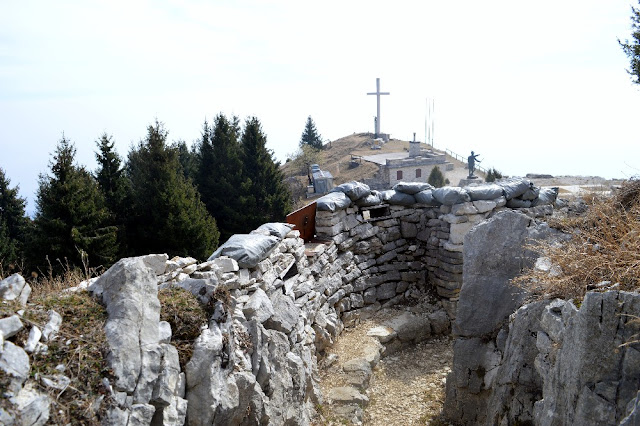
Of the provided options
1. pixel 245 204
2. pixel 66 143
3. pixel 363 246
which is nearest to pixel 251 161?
pixel 245 204

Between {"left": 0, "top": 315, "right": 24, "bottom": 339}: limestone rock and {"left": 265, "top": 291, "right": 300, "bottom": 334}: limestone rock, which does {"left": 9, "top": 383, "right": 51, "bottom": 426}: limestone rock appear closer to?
{"left": 0, "top": 315, "right": 24, "bottom": 339}: limestone rock

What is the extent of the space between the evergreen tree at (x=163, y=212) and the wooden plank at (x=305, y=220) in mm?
9129

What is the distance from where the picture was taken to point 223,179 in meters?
23.0

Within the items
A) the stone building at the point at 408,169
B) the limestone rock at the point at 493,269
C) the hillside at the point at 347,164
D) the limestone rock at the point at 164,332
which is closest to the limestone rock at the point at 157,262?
the limestone rock at the point at 164,332

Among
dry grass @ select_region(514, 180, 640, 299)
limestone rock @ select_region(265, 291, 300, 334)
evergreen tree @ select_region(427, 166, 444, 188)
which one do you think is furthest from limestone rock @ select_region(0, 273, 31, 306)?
evergreen tree @ select_region(427, 166, 444, 188)

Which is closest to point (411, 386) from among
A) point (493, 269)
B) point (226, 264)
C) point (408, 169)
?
point (493, 269)

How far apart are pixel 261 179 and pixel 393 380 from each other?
58.7 ft

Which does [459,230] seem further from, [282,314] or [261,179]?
[261,179]

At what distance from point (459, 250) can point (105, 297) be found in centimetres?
636

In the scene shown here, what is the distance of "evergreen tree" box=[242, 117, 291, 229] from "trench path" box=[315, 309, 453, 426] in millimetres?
15273

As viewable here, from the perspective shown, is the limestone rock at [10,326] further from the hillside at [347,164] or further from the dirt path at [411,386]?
the hillside at [347,164]

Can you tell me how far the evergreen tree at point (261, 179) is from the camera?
23203 millimetres

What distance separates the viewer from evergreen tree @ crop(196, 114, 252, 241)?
22281 millimetres

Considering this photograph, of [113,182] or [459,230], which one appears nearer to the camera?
[459,230]
